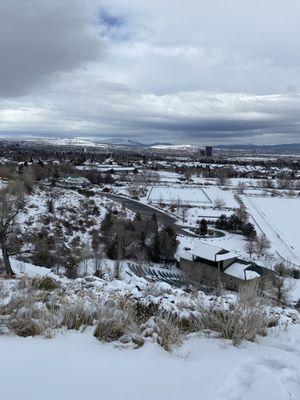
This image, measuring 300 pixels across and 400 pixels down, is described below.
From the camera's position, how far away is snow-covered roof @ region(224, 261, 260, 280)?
36312 mm

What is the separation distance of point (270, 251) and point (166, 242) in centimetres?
1526

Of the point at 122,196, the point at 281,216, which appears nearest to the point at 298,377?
the point at 281,216

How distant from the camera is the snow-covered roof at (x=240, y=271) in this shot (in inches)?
1430

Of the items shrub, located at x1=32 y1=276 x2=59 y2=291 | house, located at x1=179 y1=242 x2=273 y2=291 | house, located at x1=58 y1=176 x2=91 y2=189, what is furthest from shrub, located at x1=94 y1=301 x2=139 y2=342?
house, located at x1=58 y1=176 x2=91 y2=189

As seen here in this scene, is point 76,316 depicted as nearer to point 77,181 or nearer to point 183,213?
point 183,213

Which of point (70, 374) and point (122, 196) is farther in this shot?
point (122, 196)

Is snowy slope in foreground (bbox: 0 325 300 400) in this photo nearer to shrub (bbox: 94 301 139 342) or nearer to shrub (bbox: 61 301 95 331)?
shrub (bbox: 94 301 139 342)

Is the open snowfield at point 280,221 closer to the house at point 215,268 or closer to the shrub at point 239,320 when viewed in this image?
the house at point 215,268

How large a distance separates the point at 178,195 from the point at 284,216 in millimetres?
32637

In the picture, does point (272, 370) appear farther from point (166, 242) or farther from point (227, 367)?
point (166, 242)

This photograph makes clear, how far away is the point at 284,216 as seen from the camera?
78.1 metres

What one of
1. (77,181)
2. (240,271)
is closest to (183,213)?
(240,271)

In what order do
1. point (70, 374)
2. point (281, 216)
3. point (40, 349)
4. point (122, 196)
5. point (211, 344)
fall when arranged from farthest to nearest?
point (122, 196) → point (281, 216) → point (211, 344) → point (40, 349) → point (70, 374)

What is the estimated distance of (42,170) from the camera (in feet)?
347
